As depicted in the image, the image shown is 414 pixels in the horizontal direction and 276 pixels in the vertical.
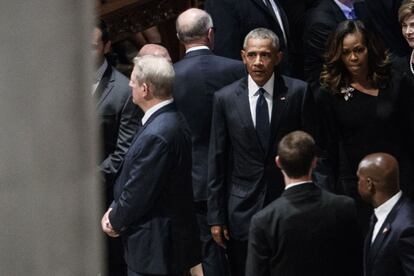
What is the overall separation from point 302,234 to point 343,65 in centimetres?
145

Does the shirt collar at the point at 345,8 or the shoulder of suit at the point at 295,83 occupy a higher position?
the shirt collar at the point at 345,8

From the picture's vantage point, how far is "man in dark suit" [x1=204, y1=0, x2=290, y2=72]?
747 centimetres

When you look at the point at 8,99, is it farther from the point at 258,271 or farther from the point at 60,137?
the point at 258,271

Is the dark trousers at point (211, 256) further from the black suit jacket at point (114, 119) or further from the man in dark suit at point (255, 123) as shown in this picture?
the black suit jacket at point (114, 119)

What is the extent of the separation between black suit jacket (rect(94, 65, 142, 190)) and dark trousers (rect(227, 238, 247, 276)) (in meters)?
0.83

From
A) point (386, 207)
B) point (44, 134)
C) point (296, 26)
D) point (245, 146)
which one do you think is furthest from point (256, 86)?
point (44, 134)

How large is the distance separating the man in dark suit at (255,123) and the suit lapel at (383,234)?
3.00ft

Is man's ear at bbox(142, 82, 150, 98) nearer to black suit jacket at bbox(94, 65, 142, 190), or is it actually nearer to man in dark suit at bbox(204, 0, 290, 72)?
black suit jacket at bbox(94, 65, 142, 190)

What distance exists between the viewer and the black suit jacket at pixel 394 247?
5461 millimetres

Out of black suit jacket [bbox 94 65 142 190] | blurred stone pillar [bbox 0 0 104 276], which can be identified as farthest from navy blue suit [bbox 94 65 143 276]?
blurred stone pillar [bbox 0 0 104 276]

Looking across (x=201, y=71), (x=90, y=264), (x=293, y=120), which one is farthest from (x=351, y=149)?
(x=90, y=264)

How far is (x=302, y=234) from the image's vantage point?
17.6 ft

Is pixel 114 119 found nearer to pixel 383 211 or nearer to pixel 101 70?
pixel 101 70

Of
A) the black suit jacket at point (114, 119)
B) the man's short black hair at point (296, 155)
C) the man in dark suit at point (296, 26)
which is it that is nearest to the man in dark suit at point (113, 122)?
the black suit jacket at point (114, 119)
